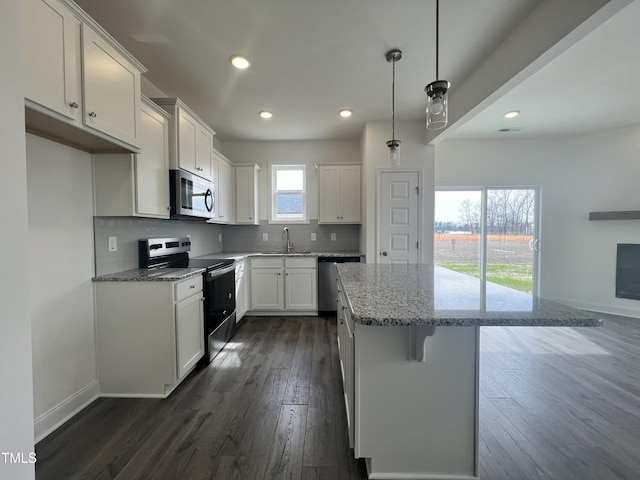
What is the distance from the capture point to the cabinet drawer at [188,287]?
2045mm

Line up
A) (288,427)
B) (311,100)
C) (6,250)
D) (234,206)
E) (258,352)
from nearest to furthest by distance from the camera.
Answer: (6,250) < (288,427) < (258,352) < (311,100) < (234,206)

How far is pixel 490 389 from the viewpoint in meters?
2.08

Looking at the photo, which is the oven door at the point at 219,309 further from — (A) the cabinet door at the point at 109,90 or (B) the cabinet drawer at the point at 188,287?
(A) the cabinet door at the point at 109,90

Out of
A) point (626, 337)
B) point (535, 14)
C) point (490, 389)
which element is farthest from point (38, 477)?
point (626, 337)

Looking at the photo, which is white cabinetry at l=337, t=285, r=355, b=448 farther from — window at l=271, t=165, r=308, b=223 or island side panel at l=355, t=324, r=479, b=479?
window at l=271, t=165, r=308, b=223

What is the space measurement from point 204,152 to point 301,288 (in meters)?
2.10

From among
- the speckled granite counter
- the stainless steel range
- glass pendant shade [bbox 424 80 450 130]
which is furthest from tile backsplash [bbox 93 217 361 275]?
glass pendant shade [bbox 424 80 450 130]

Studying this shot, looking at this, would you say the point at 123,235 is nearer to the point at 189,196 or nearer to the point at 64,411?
the point at 189,196

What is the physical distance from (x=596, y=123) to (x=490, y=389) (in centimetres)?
408

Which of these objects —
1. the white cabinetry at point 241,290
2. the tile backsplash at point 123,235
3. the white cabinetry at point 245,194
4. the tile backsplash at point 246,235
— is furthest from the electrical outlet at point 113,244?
the white cabinetry at point 245,194

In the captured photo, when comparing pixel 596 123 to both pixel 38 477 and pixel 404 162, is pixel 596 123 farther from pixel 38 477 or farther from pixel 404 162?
pixel 38 477

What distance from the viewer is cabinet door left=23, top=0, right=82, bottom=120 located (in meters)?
1.20

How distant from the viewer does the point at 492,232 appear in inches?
173

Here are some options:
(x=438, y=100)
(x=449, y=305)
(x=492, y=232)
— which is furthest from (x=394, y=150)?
(x=492, y=232)
